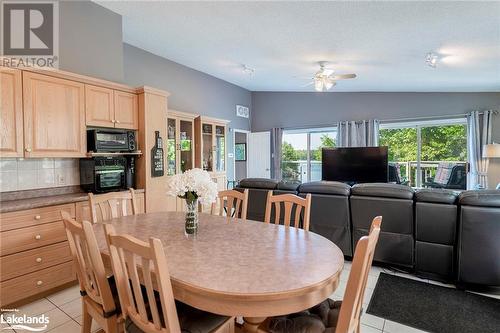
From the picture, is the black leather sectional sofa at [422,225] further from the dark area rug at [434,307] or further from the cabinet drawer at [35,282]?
the cabinet drawer at [35,282]

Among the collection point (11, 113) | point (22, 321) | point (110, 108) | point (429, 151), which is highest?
point (110, 108)

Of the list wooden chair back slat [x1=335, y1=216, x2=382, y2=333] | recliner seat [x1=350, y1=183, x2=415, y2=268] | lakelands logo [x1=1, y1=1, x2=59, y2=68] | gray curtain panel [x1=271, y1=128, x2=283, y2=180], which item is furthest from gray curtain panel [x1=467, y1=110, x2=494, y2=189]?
lakelands logo [x1=1, y1=1, x2=59, y2=68]

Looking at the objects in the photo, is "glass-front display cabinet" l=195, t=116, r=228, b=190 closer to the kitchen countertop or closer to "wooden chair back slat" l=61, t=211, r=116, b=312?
the kitchen countertop

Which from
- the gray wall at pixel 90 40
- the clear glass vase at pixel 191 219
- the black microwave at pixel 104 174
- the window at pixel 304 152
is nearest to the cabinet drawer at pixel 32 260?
the black microwave at pixel 104 174

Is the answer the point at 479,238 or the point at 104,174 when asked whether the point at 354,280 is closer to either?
the point at 479,238

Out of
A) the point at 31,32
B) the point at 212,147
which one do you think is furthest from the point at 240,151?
the point at 31,32

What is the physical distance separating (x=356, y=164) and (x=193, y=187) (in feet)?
16.0

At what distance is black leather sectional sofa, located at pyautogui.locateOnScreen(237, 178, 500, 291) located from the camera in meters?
2.45

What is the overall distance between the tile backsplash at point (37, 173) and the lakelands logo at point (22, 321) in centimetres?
114

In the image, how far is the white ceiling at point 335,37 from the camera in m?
2.77

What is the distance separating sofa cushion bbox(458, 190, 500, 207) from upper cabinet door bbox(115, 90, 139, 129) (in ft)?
12.4

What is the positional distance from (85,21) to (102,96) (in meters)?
0.96

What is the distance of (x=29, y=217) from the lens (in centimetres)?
242

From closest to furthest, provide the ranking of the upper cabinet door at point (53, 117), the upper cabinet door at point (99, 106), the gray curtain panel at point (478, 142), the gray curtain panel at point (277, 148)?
the upper cabinet door at point (53, 117) → the upper cabinet door at point (99, 106) → the gray curtain panel at point (478, 142) → the gray curtain panel at point (277, 148)
